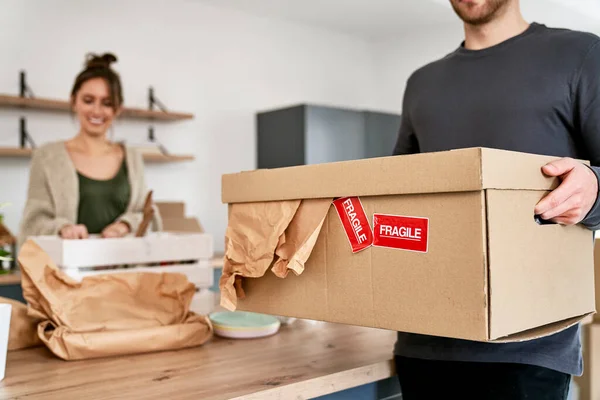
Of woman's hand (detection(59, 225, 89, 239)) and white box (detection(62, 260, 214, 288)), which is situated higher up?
woman's hand (detection(59, 225, 89, 239))

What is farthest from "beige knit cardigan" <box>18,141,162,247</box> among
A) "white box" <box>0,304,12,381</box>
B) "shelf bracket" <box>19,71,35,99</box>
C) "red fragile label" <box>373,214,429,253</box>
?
"shelf bracket" <box>19,71,35,99</box>

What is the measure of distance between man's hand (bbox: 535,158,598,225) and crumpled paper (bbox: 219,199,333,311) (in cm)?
28

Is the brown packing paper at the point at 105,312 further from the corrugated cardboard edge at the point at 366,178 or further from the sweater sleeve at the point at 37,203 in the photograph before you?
the sweater sleeve at the point at 37,203

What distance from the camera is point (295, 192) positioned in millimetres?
848

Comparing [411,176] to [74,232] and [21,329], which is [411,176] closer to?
[21,329]

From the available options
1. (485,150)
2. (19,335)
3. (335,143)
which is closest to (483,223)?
(485,150)

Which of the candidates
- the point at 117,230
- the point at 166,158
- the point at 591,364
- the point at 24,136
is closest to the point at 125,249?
the point at 117,230

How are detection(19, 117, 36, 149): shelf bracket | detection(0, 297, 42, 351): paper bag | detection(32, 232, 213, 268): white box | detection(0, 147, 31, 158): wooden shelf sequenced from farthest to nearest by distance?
detection(19, 117, 36, 149): shelf bracket
detection(0, 147, 31, 158): wooden shelf
detection(32, 232, 213, 268): white box
detection(0, 297, 42, 351): paper bag

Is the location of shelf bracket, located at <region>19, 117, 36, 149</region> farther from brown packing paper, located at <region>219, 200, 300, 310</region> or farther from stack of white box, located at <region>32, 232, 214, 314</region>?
brown packing paper, located at <region>219, 200, 300, 310</region>

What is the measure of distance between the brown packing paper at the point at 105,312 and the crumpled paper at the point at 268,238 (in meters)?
0.19

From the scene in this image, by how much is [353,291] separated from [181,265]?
26.1 inches

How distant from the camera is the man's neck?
42.1 inches

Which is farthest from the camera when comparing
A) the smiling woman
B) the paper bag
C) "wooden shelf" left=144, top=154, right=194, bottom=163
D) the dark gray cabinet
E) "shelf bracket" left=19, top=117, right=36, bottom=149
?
the dark gray cabinet

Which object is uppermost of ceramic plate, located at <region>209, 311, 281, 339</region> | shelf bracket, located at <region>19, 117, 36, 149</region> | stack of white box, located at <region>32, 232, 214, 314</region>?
shelf bracket, located at <region>19, 117, 36, 149</region>
